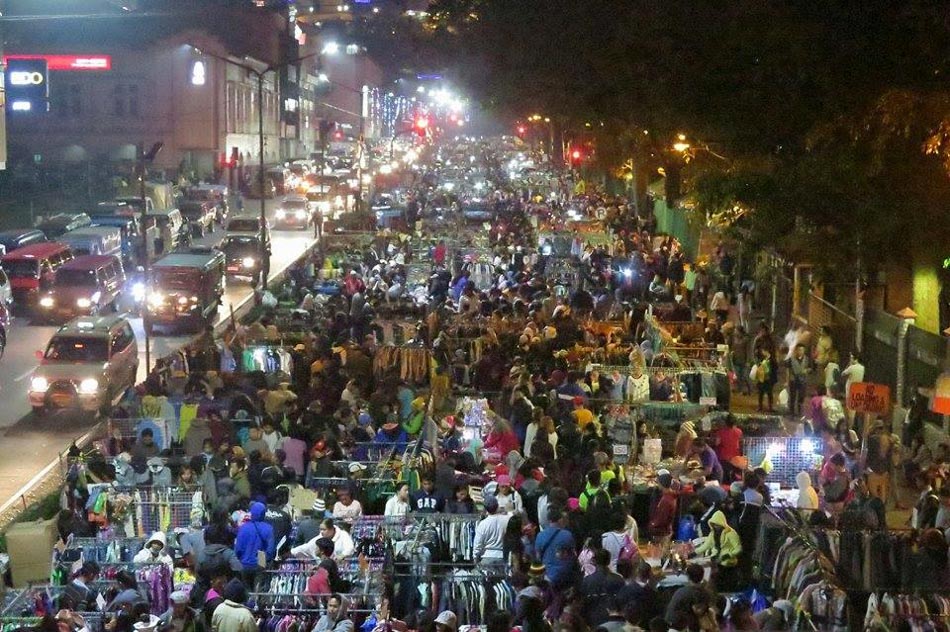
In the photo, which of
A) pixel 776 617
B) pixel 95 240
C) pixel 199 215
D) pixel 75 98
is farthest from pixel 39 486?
pixel 75 98

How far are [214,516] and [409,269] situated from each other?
79.1 ft

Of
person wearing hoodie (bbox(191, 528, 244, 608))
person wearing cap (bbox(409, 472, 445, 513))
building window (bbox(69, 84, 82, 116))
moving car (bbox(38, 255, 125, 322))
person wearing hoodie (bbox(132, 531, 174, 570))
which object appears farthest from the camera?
building window (bbox(69, 84, 82, 116))

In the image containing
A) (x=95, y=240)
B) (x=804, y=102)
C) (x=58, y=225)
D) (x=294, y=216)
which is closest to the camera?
(x=804, y=102)

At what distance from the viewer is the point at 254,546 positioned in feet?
41.3

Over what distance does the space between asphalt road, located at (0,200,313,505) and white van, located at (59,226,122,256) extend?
3.97m

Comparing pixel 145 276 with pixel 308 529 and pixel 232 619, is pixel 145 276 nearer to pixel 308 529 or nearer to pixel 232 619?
pixel 308 529

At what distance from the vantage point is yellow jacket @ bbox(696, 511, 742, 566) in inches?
517

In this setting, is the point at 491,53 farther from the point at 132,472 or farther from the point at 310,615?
the point at 310,615

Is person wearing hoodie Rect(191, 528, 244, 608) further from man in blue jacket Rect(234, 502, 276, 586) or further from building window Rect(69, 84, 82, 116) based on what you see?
building window Rect(69, 84, 82, 116)

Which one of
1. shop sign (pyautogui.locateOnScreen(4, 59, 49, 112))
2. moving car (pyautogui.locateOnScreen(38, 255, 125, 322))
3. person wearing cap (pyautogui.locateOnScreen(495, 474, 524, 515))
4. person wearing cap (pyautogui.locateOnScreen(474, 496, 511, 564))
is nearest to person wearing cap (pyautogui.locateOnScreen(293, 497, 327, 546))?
person wearing cap (pyautogui.locateOnScreen(474, 496, 511, 564))

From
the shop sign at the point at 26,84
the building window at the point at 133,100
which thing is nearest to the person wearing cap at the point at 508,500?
the shop sign at the point at 26,84

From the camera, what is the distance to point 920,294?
23016 millimetres

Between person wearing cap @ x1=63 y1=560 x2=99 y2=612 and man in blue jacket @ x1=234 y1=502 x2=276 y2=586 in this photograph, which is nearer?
person wearing cap @ x1=63 y1=560 x2=99 y2=612

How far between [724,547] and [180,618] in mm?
5171
